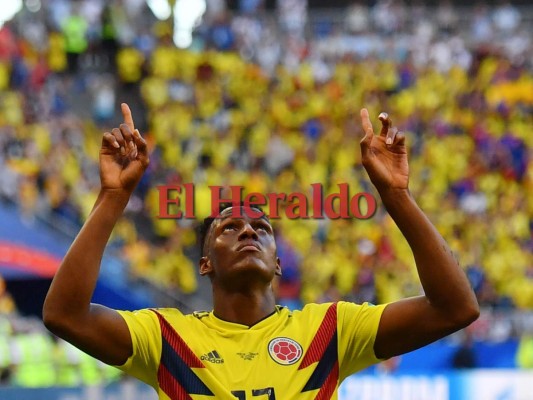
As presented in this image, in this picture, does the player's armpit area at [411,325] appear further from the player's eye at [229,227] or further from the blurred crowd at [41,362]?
the blurred crowd at [41,362]

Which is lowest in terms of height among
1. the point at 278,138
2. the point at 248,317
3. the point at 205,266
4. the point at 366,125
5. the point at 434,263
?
the point at 248,317

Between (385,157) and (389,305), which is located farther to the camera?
(389,305)

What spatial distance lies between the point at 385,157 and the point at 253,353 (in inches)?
33.3

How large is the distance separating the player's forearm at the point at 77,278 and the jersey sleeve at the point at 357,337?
0.95 m

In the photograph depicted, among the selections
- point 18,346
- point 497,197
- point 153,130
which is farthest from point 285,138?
point 18,346

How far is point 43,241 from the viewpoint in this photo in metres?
15.4

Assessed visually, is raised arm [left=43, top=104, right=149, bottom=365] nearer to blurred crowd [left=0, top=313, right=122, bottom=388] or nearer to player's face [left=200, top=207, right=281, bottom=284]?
player's face [left=200, top=207, right=281, bottom=284]

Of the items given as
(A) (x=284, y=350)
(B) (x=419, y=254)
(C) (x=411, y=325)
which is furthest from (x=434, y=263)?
(A) (x=284, y=350)

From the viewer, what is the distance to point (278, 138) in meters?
18.3

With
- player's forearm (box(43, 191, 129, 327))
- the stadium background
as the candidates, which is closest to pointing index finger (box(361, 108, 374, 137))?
player's forearm (box(43, 191, 129, 327))

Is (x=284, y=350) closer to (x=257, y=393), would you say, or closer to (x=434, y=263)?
(x=257, y=393)

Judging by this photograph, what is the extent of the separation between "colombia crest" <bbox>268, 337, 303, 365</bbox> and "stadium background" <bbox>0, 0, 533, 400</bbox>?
23.3ft

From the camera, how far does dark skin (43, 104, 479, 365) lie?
3.72 metres

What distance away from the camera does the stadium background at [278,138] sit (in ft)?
49.7
